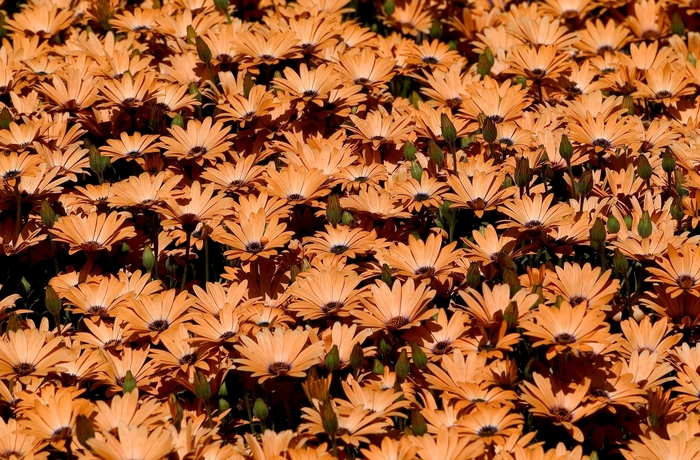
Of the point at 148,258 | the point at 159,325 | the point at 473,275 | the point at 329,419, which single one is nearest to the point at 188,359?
the point at 159,325

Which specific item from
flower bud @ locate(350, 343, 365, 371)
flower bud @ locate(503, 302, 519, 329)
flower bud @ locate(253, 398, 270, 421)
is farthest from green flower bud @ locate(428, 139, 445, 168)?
flower bud @ locate(253, 398, 270, 421)

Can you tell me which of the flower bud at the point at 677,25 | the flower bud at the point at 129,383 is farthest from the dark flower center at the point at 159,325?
the flower bud at the point at 677,25

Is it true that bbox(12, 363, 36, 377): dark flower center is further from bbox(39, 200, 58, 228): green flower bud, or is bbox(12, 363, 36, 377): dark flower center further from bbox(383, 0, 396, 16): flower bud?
bbox(383, 0, 396, 16): flower bud

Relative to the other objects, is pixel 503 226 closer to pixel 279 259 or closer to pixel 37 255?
pixel 279 259

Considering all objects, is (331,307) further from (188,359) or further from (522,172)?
(522,172)

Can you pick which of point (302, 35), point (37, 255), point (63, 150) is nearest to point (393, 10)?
point (302, 35)
